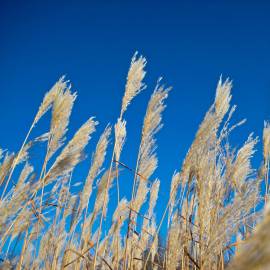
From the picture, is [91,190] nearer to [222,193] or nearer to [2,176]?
[2,176]

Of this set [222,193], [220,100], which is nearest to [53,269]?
[222,193]

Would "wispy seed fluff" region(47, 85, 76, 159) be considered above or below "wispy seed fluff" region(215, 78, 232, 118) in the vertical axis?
below

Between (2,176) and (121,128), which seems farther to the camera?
(121,128)

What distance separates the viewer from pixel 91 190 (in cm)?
373

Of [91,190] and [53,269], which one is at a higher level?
[91,190]

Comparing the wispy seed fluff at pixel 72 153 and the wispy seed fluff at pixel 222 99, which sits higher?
the wispy seed fluff at pixel 222 99

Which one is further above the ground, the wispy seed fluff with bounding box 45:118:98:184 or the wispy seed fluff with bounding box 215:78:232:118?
the wispy seed fluff with bounding box 215:78:232:118

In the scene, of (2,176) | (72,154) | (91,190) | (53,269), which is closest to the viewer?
(2,176)

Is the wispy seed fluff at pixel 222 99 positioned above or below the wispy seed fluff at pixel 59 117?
above

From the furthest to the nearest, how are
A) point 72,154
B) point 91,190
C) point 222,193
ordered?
point 91,190, point 72,154, point 222,193

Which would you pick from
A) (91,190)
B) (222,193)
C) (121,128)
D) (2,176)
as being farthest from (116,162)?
(222,193)

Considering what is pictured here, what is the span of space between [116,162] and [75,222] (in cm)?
79

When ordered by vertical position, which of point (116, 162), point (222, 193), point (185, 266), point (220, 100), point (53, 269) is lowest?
point (53, 269)

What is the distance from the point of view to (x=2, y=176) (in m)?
2.68
